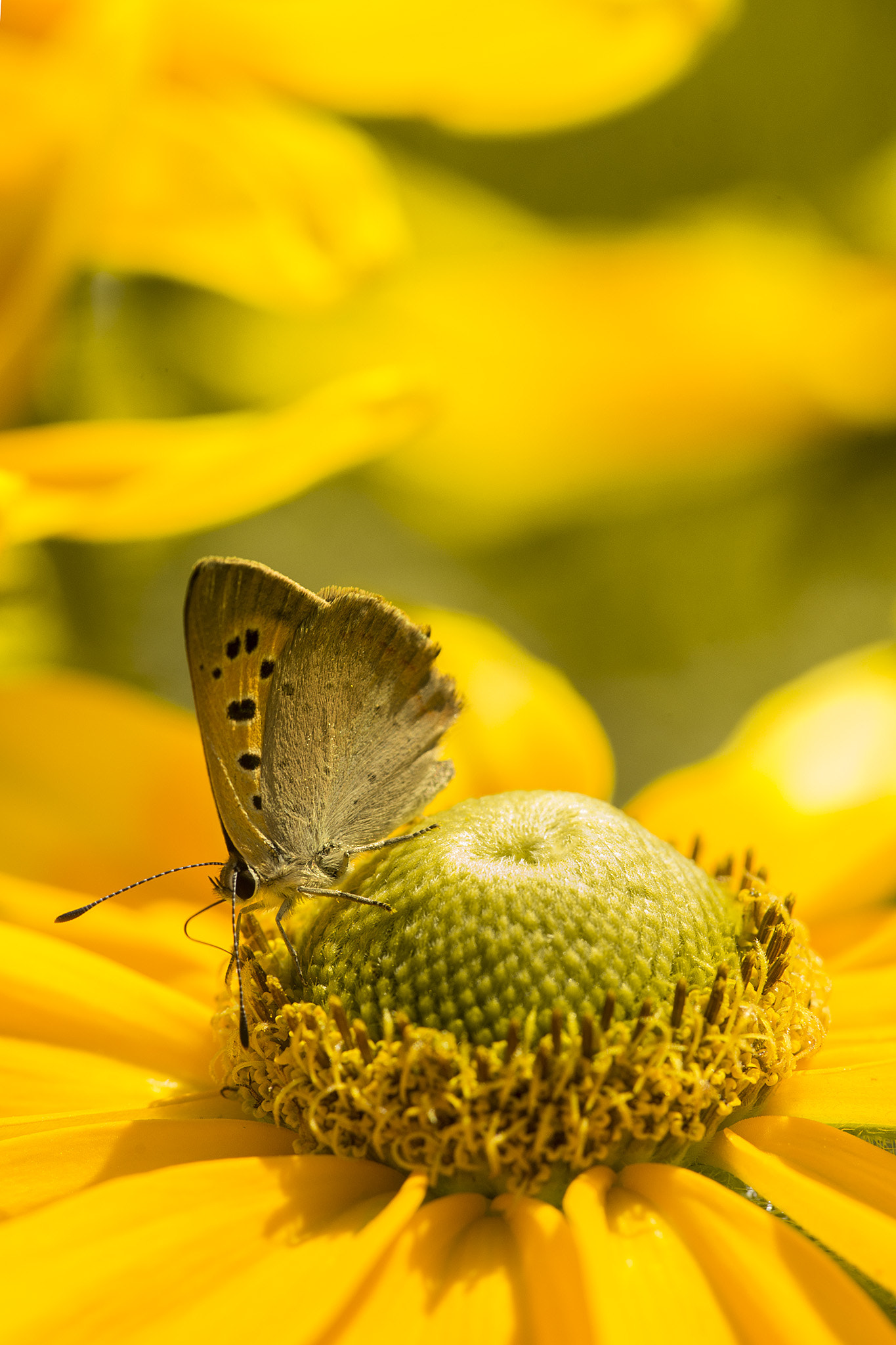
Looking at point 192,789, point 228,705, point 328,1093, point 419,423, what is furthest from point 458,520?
point 328,1093

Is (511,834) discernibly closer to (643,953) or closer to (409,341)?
(643,953)

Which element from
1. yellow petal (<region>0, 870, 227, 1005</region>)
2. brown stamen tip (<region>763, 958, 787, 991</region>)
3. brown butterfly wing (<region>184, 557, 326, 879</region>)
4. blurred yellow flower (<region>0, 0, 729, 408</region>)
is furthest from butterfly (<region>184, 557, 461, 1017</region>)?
blurred yellow flower (<region>0, 0, 729, 408</region>)

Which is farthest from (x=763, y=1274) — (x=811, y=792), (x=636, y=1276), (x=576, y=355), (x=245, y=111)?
(x=245, y=111)

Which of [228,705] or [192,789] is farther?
[192,789]

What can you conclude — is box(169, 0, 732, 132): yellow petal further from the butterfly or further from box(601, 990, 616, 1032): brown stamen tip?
box(601, 990, 616, 1032): brown stamen tip

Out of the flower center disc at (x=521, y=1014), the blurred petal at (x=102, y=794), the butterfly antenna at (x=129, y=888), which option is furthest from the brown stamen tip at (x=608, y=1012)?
the blurred petal at (x=102, y=794)

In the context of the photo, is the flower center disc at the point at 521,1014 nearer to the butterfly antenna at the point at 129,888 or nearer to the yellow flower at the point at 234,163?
the butterfly antenna at the point at 129,888
